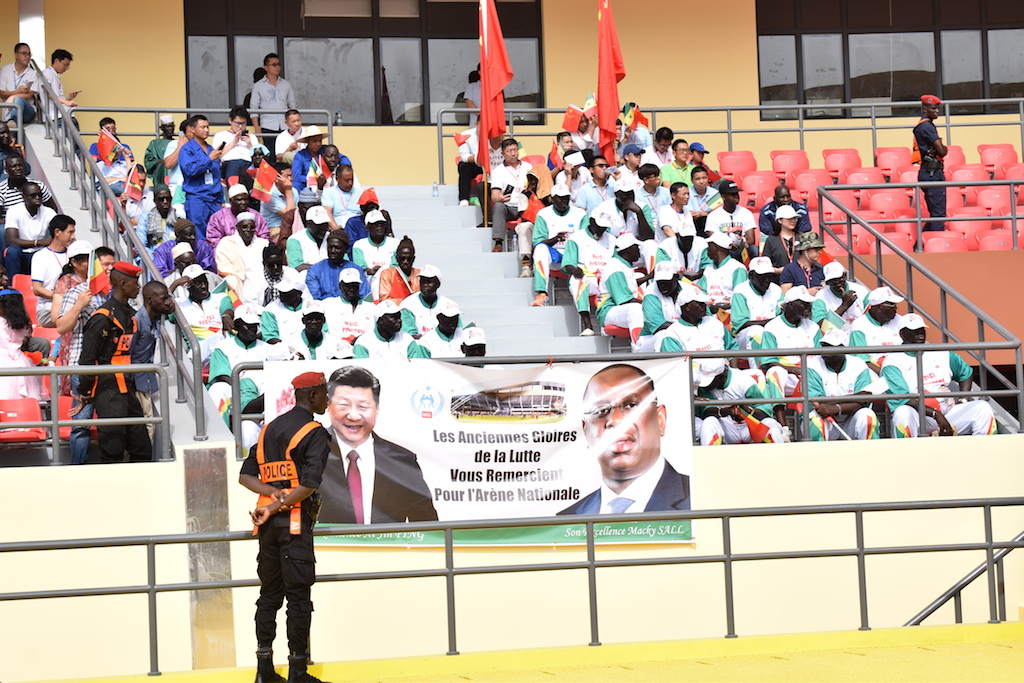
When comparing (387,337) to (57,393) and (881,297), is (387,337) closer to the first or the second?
(57,393)

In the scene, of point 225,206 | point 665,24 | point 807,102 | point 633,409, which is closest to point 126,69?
point 225,206

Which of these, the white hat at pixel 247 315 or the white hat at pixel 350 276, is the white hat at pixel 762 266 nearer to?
the white hat at pixel 350 276

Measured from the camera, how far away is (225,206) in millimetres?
15148

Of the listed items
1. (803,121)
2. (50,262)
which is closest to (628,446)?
(50,262)

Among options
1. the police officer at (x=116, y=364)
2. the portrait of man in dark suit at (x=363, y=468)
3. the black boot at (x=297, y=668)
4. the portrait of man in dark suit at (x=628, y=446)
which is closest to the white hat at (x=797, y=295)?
the portrait of man in dark suit at (x=628, y=446)

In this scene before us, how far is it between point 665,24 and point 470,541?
1319 cm

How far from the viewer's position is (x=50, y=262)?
13.0 metres

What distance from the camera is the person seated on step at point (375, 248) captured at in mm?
14523

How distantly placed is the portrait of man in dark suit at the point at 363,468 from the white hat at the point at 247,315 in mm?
1569

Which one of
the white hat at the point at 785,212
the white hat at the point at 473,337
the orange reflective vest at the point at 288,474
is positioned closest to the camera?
the orange reflective vest at the point at 288,474

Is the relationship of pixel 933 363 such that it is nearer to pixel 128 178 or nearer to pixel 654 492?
pixel 654 492

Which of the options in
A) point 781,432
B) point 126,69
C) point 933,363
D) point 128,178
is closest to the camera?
point 781,432

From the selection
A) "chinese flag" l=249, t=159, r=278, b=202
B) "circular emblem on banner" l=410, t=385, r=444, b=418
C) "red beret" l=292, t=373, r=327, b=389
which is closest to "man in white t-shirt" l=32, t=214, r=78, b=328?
"chinese flag" l=249, t=159, r=278, b=202

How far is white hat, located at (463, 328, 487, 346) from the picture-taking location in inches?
500
